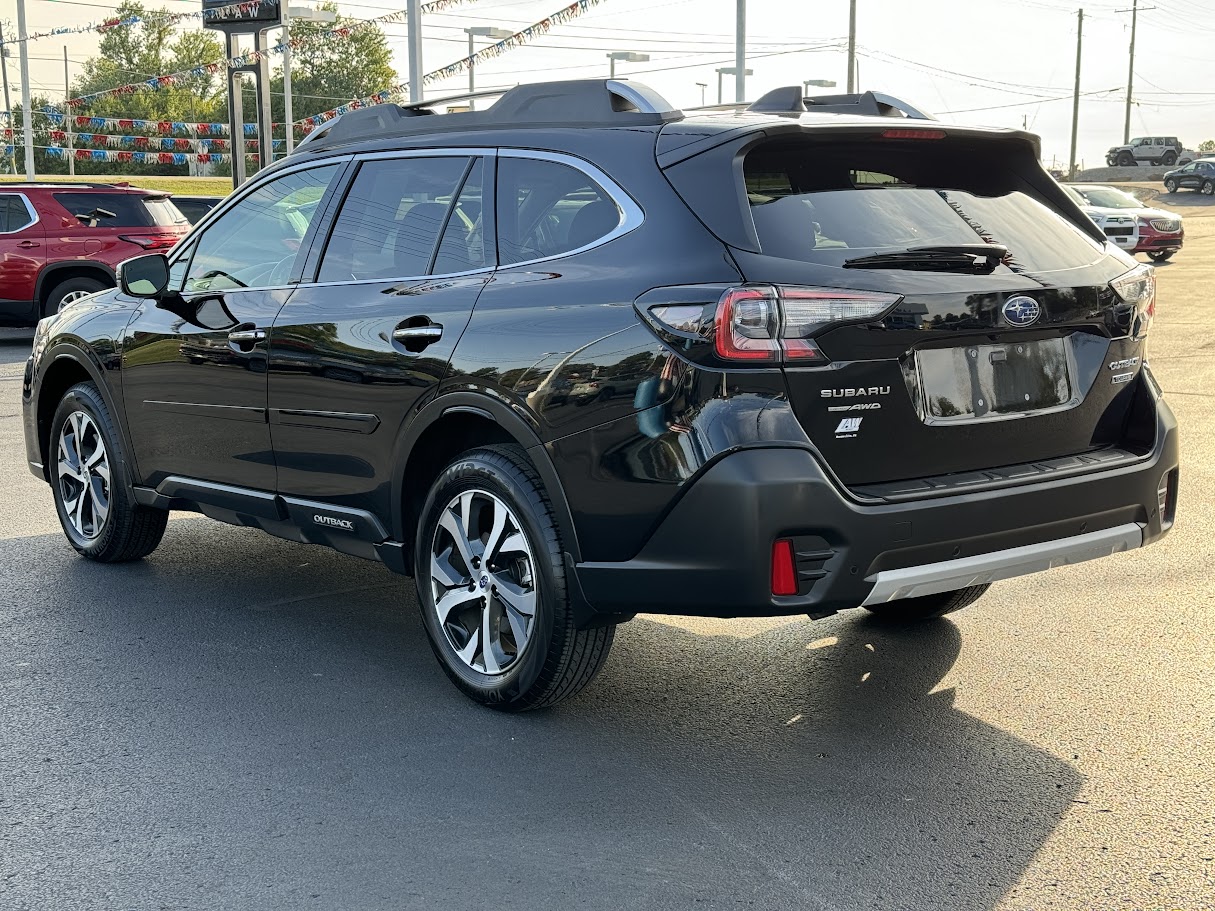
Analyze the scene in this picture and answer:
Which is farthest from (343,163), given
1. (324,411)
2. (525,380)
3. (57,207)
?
(57,207)

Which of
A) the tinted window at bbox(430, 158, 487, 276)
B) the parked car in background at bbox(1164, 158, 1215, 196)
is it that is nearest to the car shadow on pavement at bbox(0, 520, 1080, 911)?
the tinted window at bbox(430, 158, 487, 276)

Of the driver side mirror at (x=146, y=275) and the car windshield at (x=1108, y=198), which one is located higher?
the driver side mirror at (x=146, y=275)

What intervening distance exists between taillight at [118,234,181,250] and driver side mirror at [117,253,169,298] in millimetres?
11548

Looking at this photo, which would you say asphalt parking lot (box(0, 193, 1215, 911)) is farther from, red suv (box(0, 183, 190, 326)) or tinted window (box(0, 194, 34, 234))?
tinted window (box(0, 194, 34, 234))

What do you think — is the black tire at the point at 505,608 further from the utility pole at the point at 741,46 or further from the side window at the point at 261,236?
the utility pole at the point at 741,46

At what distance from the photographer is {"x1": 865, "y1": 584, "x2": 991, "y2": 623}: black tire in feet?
16.9

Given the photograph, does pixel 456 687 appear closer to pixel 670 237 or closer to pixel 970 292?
pixel 670 237

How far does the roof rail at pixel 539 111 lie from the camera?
4.20 metres

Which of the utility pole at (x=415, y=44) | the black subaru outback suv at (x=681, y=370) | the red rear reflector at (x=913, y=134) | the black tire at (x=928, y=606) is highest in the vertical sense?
the utility pole at (x=415, y=44)

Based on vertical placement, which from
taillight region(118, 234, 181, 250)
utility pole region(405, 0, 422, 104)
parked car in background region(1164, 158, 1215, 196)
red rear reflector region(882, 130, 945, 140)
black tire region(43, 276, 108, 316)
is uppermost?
utility pole region(405, 0, 422, 104)

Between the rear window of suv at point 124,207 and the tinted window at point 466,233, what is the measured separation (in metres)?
13.4

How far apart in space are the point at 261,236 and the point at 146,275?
57 centimetres

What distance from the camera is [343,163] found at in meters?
5.09

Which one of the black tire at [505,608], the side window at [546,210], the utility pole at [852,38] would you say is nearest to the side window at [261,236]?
the side window at [546,210]
